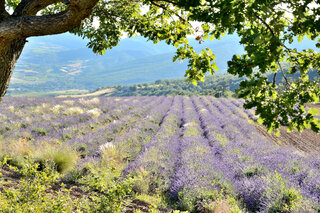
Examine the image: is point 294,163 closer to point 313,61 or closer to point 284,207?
point 284,207

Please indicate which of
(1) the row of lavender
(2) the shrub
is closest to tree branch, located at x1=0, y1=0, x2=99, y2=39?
(1) the row of lavender

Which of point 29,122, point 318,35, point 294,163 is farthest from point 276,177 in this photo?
point 29,122

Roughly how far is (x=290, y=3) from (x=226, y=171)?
4.42 m

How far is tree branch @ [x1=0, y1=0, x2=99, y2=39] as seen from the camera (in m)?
2.63

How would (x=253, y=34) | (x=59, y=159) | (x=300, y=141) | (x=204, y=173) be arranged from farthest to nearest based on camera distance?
(x=300, y=141), (x=59, y=159), (x=204, y=173), (x=253, y=34)

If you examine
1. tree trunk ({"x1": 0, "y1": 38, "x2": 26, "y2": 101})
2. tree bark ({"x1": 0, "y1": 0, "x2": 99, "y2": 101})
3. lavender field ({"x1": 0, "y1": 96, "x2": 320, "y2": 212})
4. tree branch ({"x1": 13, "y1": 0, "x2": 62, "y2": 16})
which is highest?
tree branch ({"x1": 13, "y1": 0, "x2": 62, "y2": 16})

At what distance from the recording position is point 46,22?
2760 millimetres

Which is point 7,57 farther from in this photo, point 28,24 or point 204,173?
point 204,173

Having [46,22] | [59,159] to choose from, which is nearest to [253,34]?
[46,22]

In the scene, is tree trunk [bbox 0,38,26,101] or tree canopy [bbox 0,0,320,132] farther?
tree trunk [bbox 0,38,26,101]

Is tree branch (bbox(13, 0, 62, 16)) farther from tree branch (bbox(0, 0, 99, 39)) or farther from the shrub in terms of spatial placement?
the shrub

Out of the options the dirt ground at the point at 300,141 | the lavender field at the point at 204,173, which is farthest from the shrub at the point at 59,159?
the dirt ground at the point at 300,141

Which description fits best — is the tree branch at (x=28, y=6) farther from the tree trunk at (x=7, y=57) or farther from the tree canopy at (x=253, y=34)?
the tree trunk at (x=7, y=57)

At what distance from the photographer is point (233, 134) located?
980cm
